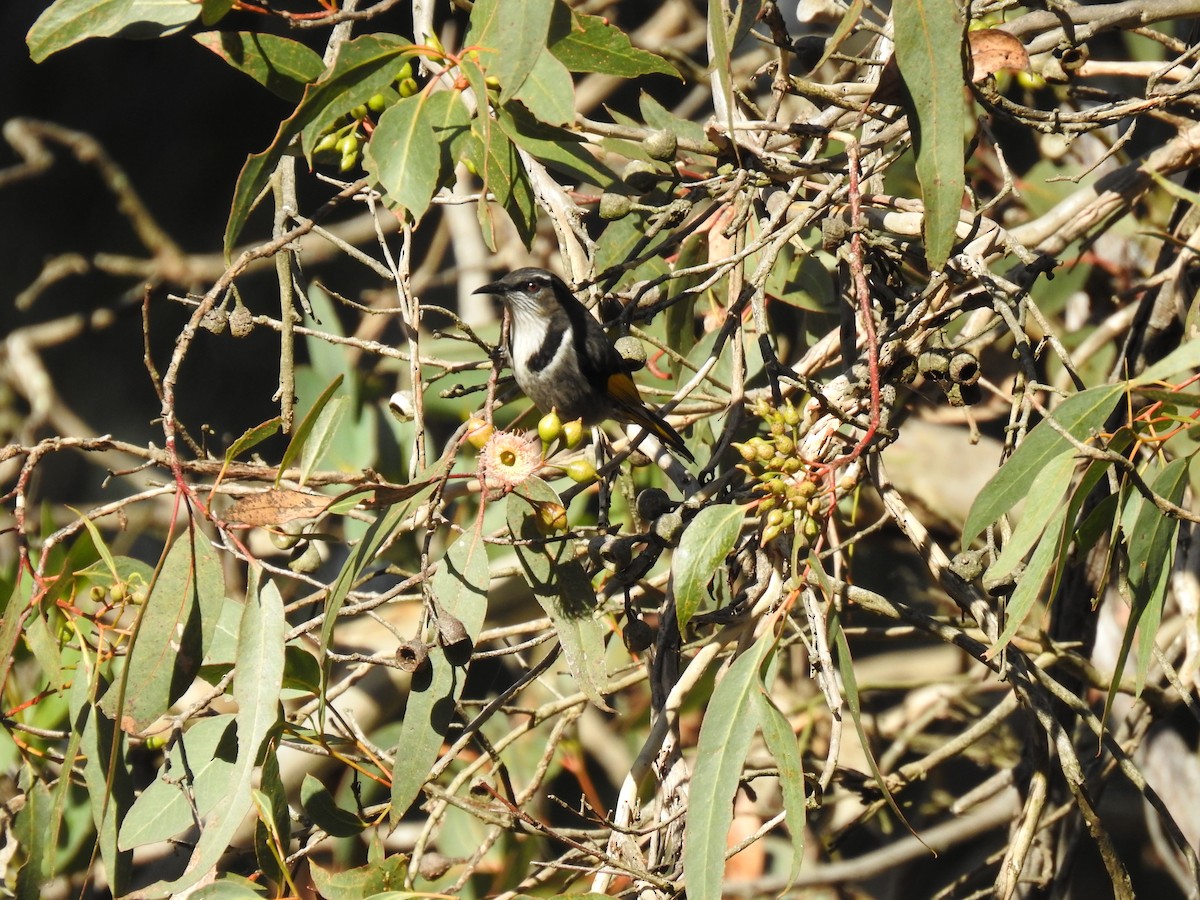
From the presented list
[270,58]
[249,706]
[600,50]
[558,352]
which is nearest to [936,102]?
[600,50]

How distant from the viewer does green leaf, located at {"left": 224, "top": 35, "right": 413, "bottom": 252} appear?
207 centimetres

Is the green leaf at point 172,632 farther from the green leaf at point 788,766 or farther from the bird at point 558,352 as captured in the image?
the bird at point 558,352

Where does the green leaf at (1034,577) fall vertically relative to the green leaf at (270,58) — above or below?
below

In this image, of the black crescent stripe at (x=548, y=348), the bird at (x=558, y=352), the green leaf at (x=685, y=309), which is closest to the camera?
the green leaf at (x=685, y=309)

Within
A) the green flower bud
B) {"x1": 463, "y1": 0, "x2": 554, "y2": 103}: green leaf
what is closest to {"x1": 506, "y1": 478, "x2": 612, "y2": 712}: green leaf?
the green flower bud

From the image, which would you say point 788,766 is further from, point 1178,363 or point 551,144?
point 551,144

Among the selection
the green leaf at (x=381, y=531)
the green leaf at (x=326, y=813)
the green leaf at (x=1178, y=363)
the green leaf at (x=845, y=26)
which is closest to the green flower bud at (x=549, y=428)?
the green leaf at (x=381, y=531)

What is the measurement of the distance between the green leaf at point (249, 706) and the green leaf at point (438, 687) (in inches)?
9.6

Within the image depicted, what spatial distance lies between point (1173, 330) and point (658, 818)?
1.96 meters

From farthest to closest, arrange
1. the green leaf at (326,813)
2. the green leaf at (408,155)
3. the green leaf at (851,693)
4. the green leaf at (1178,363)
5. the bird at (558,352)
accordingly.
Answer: the bird at (558,352), the green leaf at (326,813), the green leaf at (408,155), the green leaf at (851,693), the green leaf at (1178,363)

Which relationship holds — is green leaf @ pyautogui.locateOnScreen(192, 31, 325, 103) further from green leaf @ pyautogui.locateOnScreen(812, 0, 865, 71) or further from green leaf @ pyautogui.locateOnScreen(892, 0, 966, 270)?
green leaf @ pyautogui.locateOnScreen(892, 0, 966, 270)

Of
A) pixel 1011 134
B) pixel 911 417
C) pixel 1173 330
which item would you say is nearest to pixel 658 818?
pixel 1173 330

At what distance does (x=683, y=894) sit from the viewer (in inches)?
86.4

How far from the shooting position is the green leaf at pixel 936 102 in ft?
6.31
